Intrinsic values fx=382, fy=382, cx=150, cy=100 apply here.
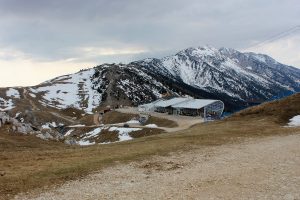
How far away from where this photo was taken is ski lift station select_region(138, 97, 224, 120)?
5522 inches

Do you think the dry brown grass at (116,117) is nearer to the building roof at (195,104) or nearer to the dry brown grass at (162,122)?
the building roof at (195,104)

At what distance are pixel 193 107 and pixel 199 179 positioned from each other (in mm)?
120470

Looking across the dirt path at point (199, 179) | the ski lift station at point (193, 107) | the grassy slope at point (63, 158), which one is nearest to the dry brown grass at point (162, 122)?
the ski lift station at point (193, 107)

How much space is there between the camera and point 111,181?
78.2 feet

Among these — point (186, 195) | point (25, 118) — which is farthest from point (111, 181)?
point (25, 118)

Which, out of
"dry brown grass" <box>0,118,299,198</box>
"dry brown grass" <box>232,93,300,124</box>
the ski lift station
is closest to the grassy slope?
"dry brown grass" <box>0,118,299,198</box>

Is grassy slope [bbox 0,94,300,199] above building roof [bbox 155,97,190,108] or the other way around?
the other way around

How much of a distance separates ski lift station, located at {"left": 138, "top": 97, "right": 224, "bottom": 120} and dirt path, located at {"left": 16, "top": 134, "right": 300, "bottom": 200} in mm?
101855

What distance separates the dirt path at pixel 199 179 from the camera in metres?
20.4

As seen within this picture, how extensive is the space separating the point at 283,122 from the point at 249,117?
9.06 m

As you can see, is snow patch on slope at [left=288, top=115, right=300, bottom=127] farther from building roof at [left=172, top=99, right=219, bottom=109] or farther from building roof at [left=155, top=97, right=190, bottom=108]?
building roof at [left=155, top=97, right=190, bottom=108]

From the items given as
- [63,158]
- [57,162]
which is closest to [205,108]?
[63,158]

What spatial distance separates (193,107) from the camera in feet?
470

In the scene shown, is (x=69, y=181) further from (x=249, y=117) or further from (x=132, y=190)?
(x=249, y=117)
